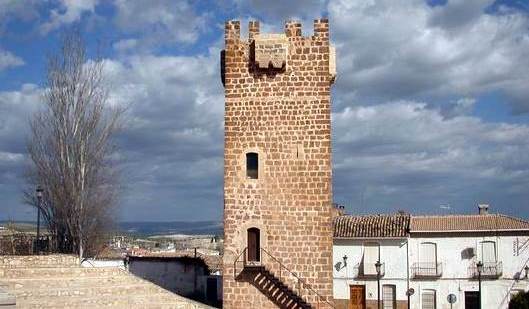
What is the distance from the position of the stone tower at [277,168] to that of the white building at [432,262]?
1567cm

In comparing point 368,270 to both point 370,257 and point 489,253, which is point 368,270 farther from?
point 489,253

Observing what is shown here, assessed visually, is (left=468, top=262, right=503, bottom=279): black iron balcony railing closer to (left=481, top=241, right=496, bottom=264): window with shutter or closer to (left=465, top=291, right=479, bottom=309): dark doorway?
(left=481, top=241, right=496, bottom=264): window with shutter

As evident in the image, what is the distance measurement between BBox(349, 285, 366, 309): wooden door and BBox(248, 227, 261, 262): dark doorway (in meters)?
16.5

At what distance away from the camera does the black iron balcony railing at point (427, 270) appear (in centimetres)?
3484

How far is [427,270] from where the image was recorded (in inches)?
1377

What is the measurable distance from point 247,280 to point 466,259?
1826cm

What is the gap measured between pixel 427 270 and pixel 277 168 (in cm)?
1730

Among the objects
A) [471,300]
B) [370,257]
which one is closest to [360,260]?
[370,257]

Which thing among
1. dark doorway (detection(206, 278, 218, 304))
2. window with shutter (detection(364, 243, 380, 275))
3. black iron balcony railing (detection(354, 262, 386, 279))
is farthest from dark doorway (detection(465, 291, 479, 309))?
dark doorway (detection(206, 278, 218, 304))

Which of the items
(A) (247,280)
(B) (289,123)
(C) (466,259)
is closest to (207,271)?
(A) (247,280)

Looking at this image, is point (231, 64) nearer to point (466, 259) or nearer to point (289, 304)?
point (289, 304)

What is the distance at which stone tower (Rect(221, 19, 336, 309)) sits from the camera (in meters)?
20.4

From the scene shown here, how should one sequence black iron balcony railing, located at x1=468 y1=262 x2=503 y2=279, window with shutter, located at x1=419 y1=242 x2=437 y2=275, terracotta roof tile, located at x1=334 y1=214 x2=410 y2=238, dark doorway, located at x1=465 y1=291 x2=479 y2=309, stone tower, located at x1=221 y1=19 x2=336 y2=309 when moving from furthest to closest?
terracotta roof tile, located at x1=334 y1=214 x2=410 y2=238 < window with shutter, located at x1=419 y1=242 x2=437 y2=275 < dark doorway, located at x1=465 y1=291 x2=479 y2=309 < black iron balcony railing, located at x1=468 y1=262 x2=503 y2=279 < stone tower, located at x1=221 y1=19 x2=336 y2=309

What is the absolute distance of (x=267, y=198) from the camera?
67.9ft
